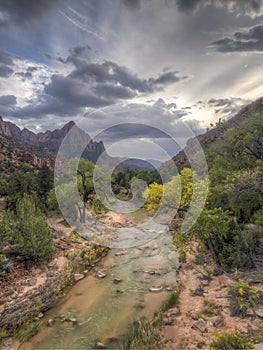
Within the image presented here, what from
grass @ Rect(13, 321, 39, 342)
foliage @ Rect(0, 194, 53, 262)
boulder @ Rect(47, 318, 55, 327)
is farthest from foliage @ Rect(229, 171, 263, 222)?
grass @ Rect(13, 321, 39, 342)

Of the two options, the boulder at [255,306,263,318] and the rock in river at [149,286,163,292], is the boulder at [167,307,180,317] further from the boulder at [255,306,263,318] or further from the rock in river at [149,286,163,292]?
the boulder at [255,306,263,318]

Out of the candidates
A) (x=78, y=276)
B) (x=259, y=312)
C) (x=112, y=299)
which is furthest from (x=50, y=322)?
(x=259, y=312)

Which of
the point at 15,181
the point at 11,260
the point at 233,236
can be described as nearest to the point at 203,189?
the point at 233,236

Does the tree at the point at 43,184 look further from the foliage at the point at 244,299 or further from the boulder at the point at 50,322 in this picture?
the foliage at the point at 244,299

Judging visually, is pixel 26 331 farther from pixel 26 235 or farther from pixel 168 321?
pixel 168 321

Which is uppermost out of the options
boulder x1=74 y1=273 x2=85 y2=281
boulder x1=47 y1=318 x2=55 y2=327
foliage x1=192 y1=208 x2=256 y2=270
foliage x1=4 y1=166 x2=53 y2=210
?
foliage x1=4 y1=166 x2=53 y2=210

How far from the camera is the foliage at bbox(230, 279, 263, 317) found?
10.4m

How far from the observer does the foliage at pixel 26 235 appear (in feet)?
48.8

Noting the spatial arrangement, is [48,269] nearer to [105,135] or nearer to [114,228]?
[105,135]

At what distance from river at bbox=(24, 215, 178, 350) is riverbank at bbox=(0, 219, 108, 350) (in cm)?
52

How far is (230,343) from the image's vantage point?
8.06m

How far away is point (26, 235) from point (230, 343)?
1254cm

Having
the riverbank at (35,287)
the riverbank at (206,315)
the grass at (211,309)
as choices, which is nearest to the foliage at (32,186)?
the riverbank at (35,287)

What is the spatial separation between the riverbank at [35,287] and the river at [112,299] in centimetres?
52
